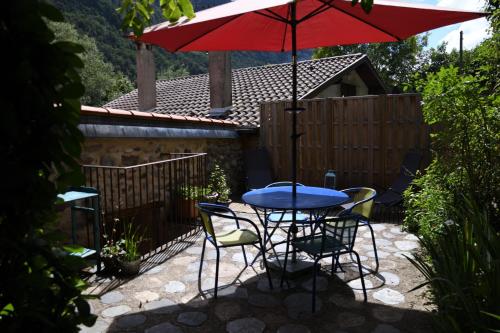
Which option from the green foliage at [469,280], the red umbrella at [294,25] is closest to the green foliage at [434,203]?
the green foliage at [469,280]

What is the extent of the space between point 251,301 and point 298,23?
8.34 ft

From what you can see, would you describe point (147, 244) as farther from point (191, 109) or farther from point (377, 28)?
point (191, 109)

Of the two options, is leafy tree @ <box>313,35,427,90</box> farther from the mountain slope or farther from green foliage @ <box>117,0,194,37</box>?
green foliage @ <box>117,0,194,37</box>

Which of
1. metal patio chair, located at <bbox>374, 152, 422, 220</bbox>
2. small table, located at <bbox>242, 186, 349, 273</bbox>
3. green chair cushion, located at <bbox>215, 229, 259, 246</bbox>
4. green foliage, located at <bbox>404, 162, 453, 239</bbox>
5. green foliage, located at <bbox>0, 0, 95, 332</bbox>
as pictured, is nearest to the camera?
green foliage, located at <bbox>0, 0, 95, 332</bbox>

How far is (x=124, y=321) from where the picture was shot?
109 inches

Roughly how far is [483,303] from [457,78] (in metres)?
2.15

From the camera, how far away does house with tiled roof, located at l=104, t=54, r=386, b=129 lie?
32.8 feet

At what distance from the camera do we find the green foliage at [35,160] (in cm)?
74

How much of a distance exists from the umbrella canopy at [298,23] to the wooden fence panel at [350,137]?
9.80ft

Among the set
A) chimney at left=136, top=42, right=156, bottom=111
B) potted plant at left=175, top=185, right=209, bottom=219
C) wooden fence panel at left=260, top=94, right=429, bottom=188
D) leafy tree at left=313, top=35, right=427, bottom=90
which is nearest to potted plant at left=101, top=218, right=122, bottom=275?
potted plant at left=175, top=185, right=209, bottom=219

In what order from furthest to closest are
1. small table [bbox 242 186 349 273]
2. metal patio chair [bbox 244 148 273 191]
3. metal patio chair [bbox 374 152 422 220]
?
metal patio chair [bbox 244 148 273 191], metal patio chair [bbox 374 152 422 220], small table [bbox 242 186 349 273]

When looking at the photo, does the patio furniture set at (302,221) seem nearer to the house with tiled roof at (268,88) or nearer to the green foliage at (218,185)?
the green foliage at (218,185)

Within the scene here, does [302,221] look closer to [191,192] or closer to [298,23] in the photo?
[298,23]

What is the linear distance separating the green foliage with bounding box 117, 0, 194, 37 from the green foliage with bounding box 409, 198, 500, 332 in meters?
1.95
